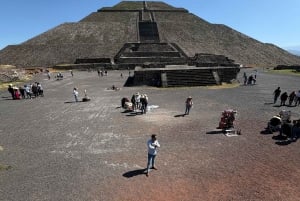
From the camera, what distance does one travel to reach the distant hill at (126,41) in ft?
241

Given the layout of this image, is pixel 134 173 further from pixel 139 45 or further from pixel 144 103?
pixel 139 45

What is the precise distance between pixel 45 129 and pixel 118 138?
173 inches

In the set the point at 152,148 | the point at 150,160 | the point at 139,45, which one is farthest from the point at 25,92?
the point at 139,45

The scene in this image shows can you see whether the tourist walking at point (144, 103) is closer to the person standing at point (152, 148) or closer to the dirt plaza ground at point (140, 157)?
the dirt plaza ground at point (140, 157)

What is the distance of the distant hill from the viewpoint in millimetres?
73438

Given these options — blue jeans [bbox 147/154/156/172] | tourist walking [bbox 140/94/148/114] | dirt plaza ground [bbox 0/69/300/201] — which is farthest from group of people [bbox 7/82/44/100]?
blue jeans [bbox 147/154/156/172]

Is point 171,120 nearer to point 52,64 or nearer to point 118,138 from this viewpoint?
point 118,138

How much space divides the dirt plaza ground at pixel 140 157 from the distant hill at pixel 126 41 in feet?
168

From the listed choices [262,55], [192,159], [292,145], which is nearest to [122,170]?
[192,159]

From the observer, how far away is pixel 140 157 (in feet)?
40.4

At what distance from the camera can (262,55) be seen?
259ft

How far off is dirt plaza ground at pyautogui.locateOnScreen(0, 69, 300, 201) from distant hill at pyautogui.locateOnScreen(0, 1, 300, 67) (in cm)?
5127

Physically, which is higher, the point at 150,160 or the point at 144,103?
the point at 144,103

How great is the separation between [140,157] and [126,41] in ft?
224
